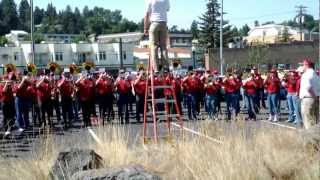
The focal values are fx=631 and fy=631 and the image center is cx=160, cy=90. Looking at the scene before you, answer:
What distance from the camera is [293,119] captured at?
20250mm

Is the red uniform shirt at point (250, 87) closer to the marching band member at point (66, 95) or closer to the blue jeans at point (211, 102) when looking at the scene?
the blue jeans at point (211, 102)

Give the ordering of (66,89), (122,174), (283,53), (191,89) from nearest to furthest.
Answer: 1. (122,174)
2. (66,89)
3. (191,89)
4. (283,53)

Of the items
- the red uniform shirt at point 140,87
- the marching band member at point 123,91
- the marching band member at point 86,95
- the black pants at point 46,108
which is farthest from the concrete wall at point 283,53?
the black pants at point 46,108

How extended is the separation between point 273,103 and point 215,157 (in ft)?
43.3

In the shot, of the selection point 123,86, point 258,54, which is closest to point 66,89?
point 123,86

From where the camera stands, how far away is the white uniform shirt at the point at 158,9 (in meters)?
12.3

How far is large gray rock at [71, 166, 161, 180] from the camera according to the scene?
7319mm

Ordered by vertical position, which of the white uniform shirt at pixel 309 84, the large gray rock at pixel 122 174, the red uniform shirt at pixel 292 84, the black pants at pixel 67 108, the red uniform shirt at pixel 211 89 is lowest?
the black pants at pixel 67 108

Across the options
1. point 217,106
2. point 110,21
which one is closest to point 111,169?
point 217,106

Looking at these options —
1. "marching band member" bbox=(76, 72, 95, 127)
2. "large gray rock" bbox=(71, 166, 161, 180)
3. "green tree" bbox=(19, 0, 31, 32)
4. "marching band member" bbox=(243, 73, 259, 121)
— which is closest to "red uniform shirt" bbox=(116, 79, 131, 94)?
"marching band member" bbox=(76, 72, 95, 127)

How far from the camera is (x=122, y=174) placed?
739 cm

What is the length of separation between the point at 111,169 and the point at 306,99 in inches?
293

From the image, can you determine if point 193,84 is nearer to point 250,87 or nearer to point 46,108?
point 250,87

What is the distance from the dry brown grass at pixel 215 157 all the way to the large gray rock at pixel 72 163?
369mm
